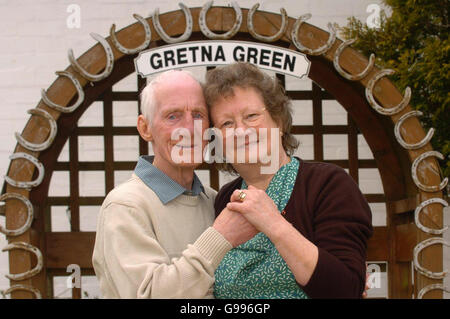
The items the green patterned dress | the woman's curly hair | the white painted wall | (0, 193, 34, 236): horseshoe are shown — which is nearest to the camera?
the green patterned dress

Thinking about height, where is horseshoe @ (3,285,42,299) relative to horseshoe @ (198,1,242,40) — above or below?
below

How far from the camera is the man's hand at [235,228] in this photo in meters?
1.14

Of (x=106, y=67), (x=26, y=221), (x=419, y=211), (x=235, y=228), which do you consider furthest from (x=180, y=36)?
(x=419, y=211)

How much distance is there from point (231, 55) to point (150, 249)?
0.91 metres

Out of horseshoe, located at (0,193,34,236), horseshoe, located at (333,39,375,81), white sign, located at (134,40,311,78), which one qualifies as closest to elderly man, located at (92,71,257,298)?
white sign, located at (134,40,311,78)

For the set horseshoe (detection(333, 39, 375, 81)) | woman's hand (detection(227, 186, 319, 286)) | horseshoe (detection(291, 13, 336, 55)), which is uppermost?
horseshoe (detection(291, 13, 336, 55))

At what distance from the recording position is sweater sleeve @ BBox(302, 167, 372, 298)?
42.5 inches

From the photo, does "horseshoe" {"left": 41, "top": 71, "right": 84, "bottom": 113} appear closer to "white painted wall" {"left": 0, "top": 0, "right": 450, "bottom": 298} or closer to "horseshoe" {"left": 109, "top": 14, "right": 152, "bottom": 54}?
"horseshoe" {"left": 109, "top": 14, "right": 152, "bottom": 54}

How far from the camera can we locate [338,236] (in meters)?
1.12

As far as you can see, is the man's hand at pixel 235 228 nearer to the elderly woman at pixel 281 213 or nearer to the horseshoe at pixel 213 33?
the elderly woman at pixel 281 213

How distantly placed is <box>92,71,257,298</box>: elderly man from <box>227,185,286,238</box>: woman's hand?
0.04m

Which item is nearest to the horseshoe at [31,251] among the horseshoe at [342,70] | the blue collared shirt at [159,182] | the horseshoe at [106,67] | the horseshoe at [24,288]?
the horseshoe at [24,288]

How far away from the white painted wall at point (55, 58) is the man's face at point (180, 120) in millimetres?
1667

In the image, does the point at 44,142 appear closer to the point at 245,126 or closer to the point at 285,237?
the point at 245,126
